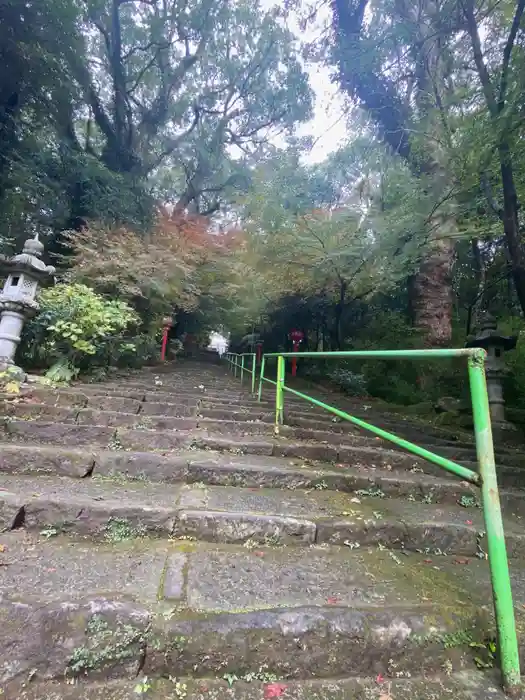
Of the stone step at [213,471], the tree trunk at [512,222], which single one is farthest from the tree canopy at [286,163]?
the stone step at [213,471]

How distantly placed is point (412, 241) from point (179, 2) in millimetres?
10926

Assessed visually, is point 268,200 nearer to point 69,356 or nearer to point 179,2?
point 69,356

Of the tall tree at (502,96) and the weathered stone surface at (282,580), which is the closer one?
the weathered stone surface at (282,580)

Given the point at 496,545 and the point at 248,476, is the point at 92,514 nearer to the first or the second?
the point at 248,476

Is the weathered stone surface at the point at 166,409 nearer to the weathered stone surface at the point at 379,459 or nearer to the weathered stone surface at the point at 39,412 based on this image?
the weathered stone surface at the point at 39,412

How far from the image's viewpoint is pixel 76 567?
118 cm

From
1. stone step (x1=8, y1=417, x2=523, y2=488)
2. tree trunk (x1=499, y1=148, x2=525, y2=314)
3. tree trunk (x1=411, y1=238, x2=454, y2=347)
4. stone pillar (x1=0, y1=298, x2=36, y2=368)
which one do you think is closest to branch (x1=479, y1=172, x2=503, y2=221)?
tree trunk (x1=499, y1=148, x2=525, y2=314)

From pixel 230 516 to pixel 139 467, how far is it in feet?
2.32

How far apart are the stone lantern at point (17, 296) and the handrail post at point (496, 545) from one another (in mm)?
3932

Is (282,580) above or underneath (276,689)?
above

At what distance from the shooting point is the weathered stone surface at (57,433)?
6.93ft

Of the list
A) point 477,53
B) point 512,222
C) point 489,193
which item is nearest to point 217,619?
point 512,222

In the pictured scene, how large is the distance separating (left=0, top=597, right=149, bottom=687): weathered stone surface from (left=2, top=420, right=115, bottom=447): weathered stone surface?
51.5 inches

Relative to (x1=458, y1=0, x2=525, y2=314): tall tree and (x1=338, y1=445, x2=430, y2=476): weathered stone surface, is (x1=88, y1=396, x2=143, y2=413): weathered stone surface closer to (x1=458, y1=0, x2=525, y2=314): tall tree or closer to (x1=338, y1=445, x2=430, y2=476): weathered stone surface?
(x1=338, y1=445, x2=430, y2=476): weathered stone surface
